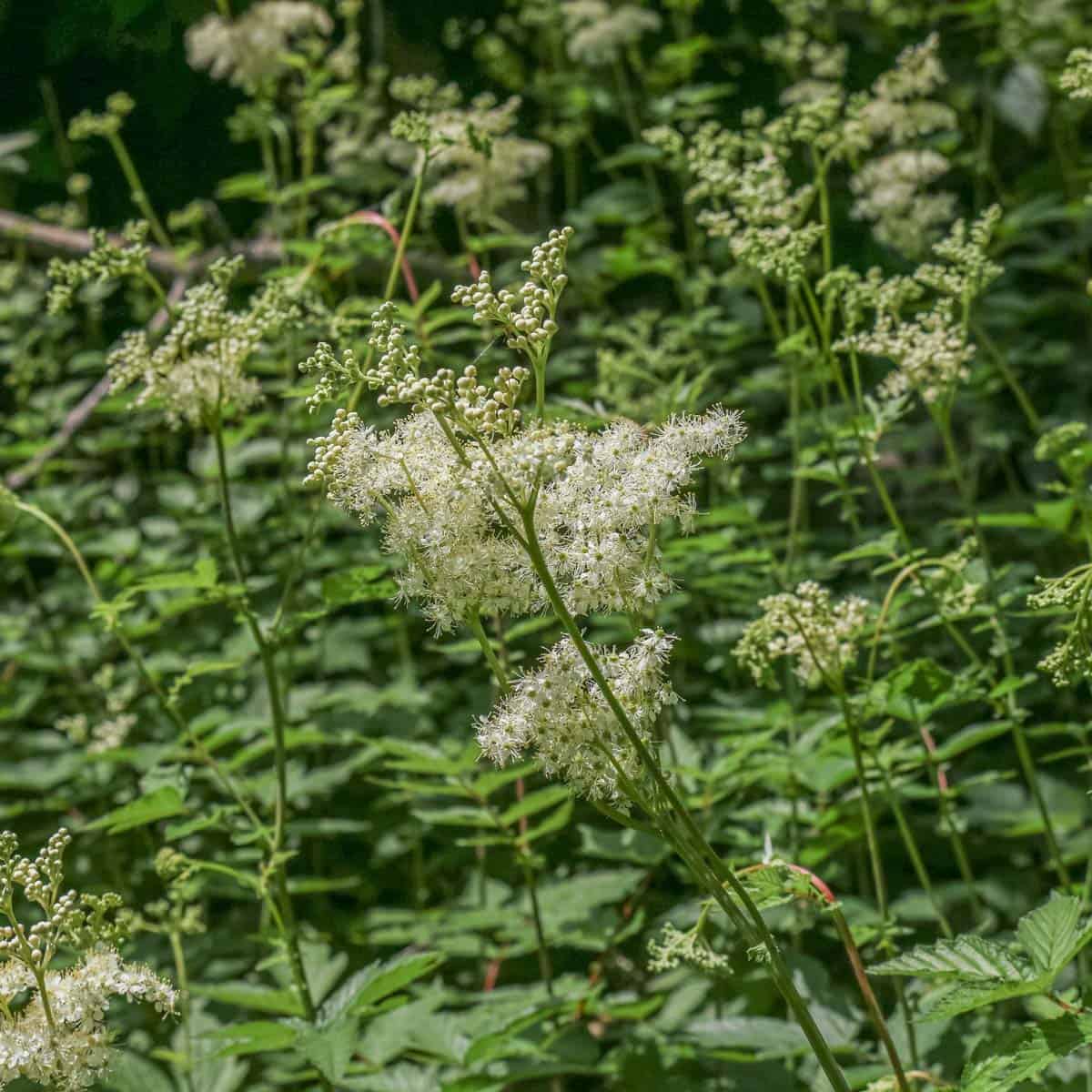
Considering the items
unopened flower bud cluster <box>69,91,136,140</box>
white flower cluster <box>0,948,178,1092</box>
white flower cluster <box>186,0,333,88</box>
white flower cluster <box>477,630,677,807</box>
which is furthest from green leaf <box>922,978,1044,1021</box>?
white flower cluster <box>186,0,333,88</box>

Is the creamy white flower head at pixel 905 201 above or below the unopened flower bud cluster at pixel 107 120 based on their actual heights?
below

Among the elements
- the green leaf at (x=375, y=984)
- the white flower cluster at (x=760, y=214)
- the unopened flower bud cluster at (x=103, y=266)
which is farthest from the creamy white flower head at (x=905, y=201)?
the green leaf at (x=375, y=984)

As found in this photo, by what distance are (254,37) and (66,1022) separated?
381 centimetres

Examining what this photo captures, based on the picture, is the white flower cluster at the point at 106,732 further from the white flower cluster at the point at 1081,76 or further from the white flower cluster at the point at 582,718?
the white flower cluster at the point at 1081,76

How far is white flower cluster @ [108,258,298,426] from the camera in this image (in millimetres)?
2676

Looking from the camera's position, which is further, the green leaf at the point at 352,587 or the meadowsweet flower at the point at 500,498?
the green leaf at the point at 352,587

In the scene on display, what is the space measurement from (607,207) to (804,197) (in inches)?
83.0

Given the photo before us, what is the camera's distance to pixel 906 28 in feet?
19.5

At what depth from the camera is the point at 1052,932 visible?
1.92 metres

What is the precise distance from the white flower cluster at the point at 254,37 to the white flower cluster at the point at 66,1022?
3.58m

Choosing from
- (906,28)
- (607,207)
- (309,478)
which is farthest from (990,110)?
(309,478)

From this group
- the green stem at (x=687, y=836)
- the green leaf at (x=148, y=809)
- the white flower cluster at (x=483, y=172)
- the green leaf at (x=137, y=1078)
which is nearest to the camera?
the green stem at (x=687, y=836)

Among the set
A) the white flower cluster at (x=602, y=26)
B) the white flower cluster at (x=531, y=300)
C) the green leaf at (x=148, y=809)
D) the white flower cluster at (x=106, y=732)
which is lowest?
the white flower cluster at (x=106, y=732)

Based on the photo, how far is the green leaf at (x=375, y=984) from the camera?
235 centimetres
